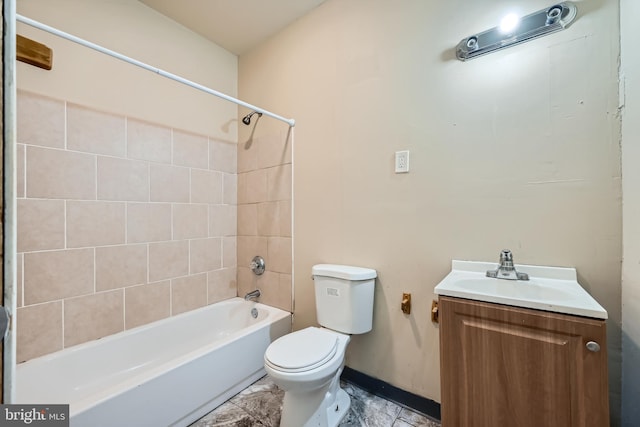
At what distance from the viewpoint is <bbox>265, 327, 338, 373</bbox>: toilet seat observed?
120cm

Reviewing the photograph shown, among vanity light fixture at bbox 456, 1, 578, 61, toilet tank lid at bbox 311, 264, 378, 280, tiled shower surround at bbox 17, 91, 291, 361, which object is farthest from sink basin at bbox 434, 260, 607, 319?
tiled shower surround at bbox 17, 91, 291, 361

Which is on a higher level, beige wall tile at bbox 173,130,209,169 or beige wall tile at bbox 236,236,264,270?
beige wall tile at bbox 173,130,209,169

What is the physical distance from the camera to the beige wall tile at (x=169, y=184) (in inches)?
74.0

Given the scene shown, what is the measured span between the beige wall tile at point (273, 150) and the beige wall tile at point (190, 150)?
1.37ft

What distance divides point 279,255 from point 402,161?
3.74ft

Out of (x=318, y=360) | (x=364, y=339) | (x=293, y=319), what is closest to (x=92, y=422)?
(x=318, y=360)

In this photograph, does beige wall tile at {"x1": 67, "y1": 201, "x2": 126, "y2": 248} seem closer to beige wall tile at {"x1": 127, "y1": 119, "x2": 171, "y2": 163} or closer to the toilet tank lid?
beige wall tile at {"x1": 127, "y1": 119, "x2": 171, "y2": 163}

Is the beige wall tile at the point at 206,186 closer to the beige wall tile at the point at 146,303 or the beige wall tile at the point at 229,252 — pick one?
the beige wall tile at the point at 229,252

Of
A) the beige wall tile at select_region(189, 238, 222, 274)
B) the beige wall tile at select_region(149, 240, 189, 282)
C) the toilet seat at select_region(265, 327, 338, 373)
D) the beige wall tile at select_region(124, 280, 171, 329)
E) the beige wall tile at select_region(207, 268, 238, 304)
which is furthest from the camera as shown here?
the beige wall tile at select_region(207, 268, 238, 304)

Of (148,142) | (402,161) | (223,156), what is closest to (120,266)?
(148,142)

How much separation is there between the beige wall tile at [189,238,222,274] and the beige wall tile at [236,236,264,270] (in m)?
0.17

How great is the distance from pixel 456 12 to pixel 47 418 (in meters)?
2.26

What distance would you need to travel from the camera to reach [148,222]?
1.85 meters

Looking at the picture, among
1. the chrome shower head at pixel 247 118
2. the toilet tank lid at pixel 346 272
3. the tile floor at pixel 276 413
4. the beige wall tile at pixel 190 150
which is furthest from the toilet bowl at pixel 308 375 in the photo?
the chrome shower head at pixel 247 118
